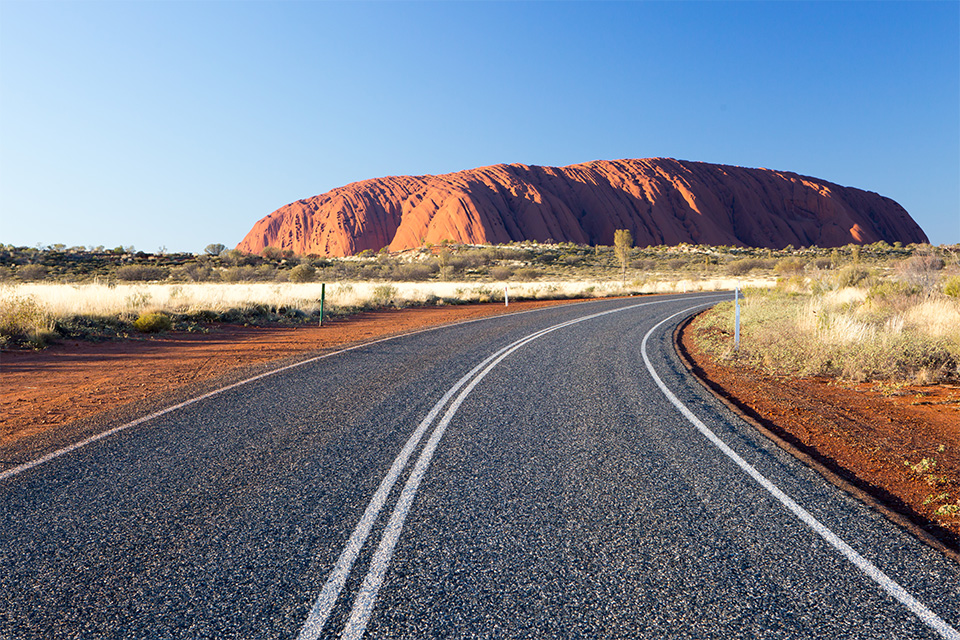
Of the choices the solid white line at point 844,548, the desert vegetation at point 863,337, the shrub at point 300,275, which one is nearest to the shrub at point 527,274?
the shrub at point 300,275

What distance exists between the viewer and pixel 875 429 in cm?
617

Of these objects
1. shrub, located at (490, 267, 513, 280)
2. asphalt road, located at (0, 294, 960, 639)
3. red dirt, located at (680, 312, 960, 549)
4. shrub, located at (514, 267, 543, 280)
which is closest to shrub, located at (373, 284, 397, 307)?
red dirt, located at (680, 312, 960, 549)

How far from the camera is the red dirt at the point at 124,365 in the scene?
6707mm

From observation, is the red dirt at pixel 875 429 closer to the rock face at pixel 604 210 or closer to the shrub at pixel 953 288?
the shrub at pixel 953 288

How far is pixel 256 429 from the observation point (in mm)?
5820

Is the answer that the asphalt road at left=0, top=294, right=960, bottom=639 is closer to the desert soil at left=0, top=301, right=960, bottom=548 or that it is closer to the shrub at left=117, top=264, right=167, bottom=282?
the desert soil at left=0, top=301, right=960, bottom=548

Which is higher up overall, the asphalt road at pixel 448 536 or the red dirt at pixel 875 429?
the asphalt road at pixel 448 536

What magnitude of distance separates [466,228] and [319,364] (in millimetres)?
92761

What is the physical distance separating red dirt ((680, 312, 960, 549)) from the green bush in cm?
1333

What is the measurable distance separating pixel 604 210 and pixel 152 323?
10839cm

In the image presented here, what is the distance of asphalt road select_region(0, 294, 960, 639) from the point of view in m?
2.68

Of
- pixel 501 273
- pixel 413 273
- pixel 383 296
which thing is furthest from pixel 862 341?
pixel 413 273

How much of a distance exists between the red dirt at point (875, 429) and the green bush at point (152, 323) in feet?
43.7

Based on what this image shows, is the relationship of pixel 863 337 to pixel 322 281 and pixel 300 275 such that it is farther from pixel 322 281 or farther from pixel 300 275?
pixel 300 275
